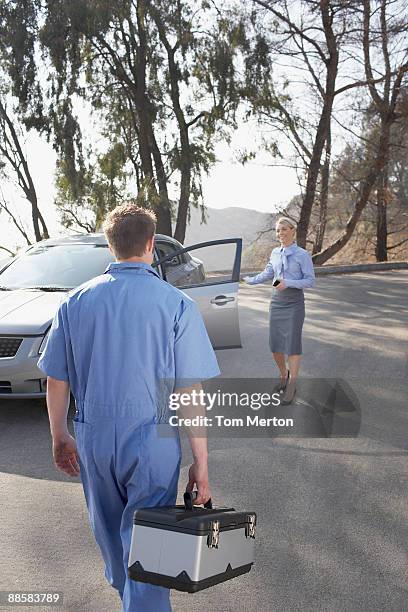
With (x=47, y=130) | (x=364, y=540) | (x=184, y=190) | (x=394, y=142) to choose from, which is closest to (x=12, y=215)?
(x=47, y=130)

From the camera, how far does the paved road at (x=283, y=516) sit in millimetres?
3848

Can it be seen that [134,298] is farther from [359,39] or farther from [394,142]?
[394,142]

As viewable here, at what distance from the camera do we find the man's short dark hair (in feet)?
9.67

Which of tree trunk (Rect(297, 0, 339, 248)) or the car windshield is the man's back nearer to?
the car windshield

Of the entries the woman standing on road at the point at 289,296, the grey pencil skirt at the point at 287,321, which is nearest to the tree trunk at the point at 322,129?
the woman standing on road at the point at 289,296

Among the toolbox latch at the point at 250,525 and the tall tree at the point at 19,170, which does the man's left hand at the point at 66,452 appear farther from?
the tall tree at the point at 19,170

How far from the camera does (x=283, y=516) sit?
191 inches

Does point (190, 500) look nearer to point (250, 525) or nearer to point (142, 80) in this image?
point (250, 525)

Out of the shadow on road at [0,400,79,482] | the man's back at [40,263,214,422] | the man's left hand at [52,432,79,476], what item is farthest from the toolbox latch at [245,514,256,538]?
the shadow on road at [0,400,79,482]

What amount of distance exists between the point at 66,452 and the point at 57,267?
5738mm

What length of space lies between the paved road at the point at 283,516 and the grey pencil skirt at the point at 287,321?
0.92 m

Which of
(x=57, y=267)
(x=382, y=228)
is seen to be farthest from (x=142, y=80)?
(x=57, y=267)

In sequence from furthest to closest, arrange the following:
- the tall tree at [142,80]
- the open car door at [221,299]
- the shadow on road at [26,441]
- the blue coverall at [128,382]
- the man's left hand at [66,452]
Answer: the tall tree at [142,80] < the open car door at [221,299] < the shadow on road at [26,441] < the man's left hand at [66,452] < the blue coverall at [128,382]

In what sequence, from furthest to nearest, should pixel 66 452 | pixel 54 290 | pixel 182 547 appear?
pixel 54 290 < pixel 66 452 < pixel 182 547
